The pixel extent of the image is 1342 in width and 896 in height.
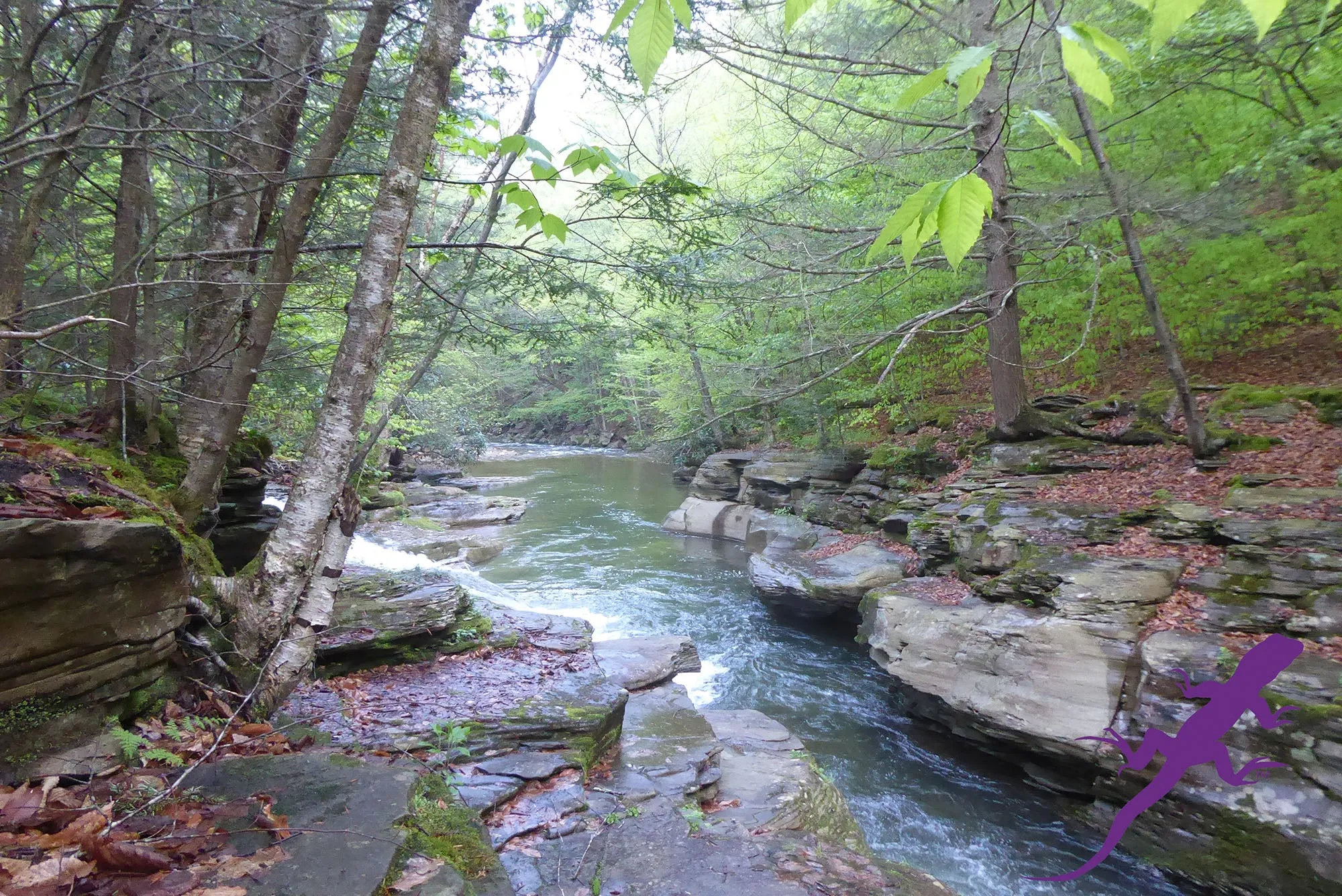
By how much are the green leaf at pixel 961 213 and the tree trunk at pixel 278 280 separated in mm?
3744

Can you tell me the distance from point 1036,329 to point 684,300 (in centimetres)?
878

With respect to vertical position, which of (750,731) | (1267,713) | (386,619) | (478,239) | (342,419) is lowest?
(750,731)

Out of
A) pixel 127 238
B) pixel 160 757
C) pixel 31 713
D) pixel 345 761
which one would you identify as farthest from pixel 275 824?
pixel 127 238

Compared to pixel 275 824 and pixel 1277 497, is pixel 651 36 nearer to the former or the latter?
pixel 275 824

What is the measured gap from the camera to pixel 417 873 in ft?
7.78

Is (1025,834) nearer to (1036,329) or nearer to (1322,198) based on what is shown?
(1322,198)

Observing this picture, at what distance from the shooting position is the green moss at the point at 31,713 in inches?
102

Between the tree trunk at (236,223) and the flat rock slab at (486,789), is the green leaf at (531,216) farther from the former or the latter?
the flat rock slab at (486,789)

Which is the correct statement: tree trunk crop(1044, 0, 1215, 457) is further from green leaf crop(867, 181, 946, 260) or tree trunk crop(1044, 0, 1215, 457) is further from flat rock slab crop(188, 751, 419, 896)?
flat rock slab crop(188, 751, 419, 896)

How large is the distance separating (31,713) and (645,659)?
531 cm

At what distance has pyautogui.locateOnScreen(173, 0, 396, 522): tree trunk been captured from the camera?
4.00 metres

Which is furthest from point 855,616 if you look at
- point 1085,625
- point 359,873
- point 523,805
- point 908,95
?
point 908,95

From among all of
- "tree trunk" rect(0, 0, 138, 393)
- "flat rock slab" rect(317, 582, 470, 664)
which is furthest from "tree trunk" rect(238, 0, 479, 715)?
"flat rock slab" rect(317, 582, 470, 664)

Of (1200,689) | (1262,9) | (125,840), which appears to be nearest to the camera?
(1262,9)
